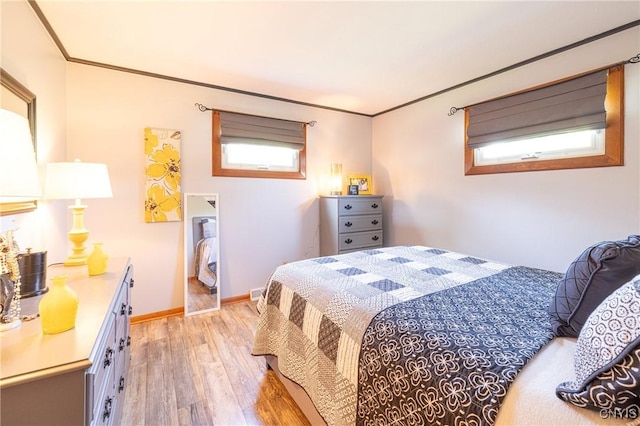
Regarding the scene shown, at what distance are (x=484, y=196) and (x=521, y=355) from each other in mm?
2375

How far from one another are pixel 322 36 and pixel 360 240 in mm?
2250

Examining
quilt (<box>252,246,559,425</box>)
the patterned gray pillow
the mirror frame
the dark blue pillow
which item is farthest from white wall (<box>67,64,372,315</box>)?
the patterned gray pillow

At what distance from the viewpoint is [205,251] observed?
296cm

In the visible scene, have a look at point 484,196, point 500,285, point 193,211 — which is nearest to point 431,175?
point 484,196

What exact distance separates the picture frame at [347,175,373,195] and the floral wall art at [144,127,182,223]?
7.14 ft

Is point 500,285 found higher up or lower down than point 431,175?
lower down

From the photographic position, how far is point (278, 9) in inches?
71.1

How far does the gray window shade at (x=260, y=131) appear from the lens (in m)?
3.06

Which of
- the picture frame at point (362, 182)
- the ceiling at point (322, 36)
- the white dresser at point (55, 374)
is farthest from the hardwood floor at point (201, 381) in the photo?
the ceiling at point (322, 36)

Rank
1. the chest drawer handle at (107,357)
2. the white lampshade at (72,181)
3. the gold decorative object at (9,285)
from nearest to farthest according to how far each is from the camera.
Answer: the gold decorative object at (9,285), the chest drawer handle at (107,357), the white lampshade at (72,181)

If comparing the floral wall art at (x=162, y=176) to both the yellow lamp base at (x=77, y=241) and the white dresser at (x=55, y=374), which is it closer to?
the yellow lamp base at (x=77, y=241)

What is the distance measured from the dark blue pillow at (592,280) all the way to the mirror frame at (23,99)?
2.24m

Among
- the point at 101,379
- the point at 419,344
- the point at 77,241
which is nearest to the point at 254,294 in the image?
the point at 77,241

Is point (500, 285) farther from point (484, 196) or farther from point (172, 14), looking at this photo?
point (172, 14)
